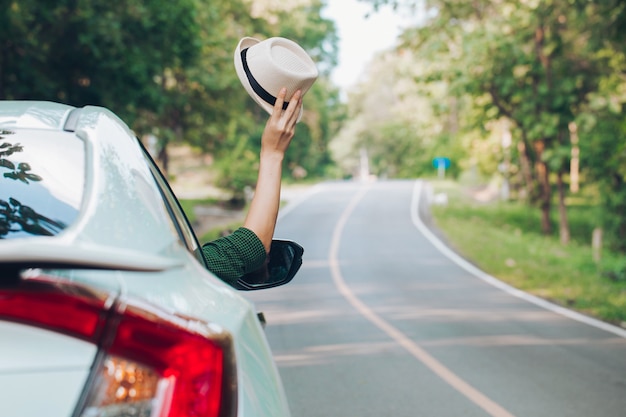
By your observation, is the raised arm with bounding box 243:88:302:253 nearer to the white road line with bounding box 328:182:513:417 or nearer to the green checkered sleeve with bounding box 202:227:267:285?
the green checkered sleeve with bounding box 202:227:267:285

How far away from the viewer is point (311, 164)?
7175 cm

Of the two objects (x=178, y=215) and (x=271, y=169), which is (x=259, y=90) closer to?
(x=271, y=169)

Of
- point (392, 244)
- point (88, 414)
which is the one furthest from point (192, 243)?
point (392, 244)

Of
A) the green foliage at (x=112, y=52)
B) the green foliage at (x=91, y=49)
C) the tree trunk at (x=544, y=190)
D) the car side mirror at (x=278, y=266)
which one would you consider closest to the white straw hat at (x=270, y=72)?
the car side mirror at (x=278, y=266)

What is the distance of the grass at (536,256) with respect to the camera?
50.9ft

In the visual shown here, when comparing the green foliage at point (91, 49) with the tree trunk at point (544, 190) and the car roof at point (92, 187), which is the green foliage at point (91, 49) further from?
the tree trunk at point (544, 190)

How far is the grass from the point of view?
1551 centimetres

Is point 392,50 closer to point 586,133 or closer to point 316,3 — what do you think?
point 586,133

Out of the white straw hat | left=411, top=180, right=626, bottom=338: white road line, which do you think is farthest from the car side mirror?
left=411, top=180, right=626, bottom=338: white road line

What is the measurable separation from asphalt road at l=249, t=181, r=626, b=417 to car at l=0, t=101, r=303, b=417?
15.6 ft

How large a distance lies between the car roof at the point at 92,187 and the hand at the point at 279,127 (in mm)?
753

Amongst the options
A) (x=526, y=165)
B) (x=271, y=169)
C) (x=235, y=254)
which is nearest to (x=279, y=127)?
(x=271, y=169)

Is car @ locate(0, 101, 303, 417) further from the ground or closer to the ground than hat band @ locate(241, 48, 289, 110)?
closer to the ground

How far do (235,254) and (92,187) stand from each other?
1128 millimetres
